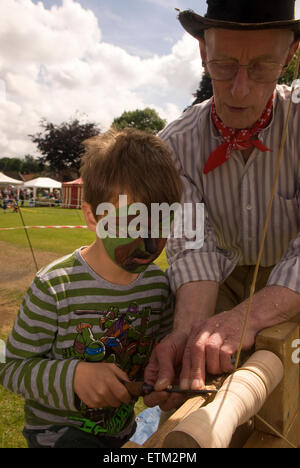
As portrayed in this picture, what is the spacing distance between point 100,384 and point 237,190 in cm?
107

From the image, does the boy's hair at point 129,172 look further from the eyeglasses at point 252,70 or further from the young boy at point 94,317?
the eyeglasses at point 252,70

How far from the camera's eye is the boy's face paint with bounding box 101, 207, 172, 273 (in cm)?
125

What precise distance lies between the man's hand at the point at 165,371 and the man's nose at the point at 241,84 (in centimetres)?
95

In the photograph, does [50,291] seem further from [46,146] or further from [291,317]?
[46,146]

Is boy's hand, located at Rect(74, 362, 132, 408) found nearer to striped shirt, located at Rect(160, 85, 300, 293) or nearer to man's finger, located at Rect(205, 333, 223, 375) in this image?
man's finger, located at Rect(205, 333, 223, 375)

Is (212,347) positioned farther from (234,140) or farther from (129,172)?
(234,140)

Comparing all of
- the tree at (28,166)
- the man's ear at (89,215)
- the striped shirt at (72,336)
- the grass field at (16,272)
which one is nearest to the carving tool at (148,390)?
the striped shirt at (72,336)

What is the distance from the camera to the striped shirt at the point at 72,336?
1.25m

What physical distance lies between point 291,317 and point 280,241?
0.57 m

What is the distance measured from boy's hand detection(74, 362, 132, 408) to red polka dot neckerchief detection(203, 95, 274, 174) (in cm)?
102

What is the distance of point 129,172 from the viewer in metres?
1.26

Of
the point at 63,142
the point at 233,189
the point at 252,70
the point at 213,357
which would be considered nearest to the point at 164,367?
the point at 213,357

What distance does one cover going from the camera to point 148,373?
3.75ft

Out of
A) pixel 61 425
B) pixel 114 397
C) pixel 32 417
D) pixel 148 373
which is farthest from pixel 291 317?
pixel 32 417
